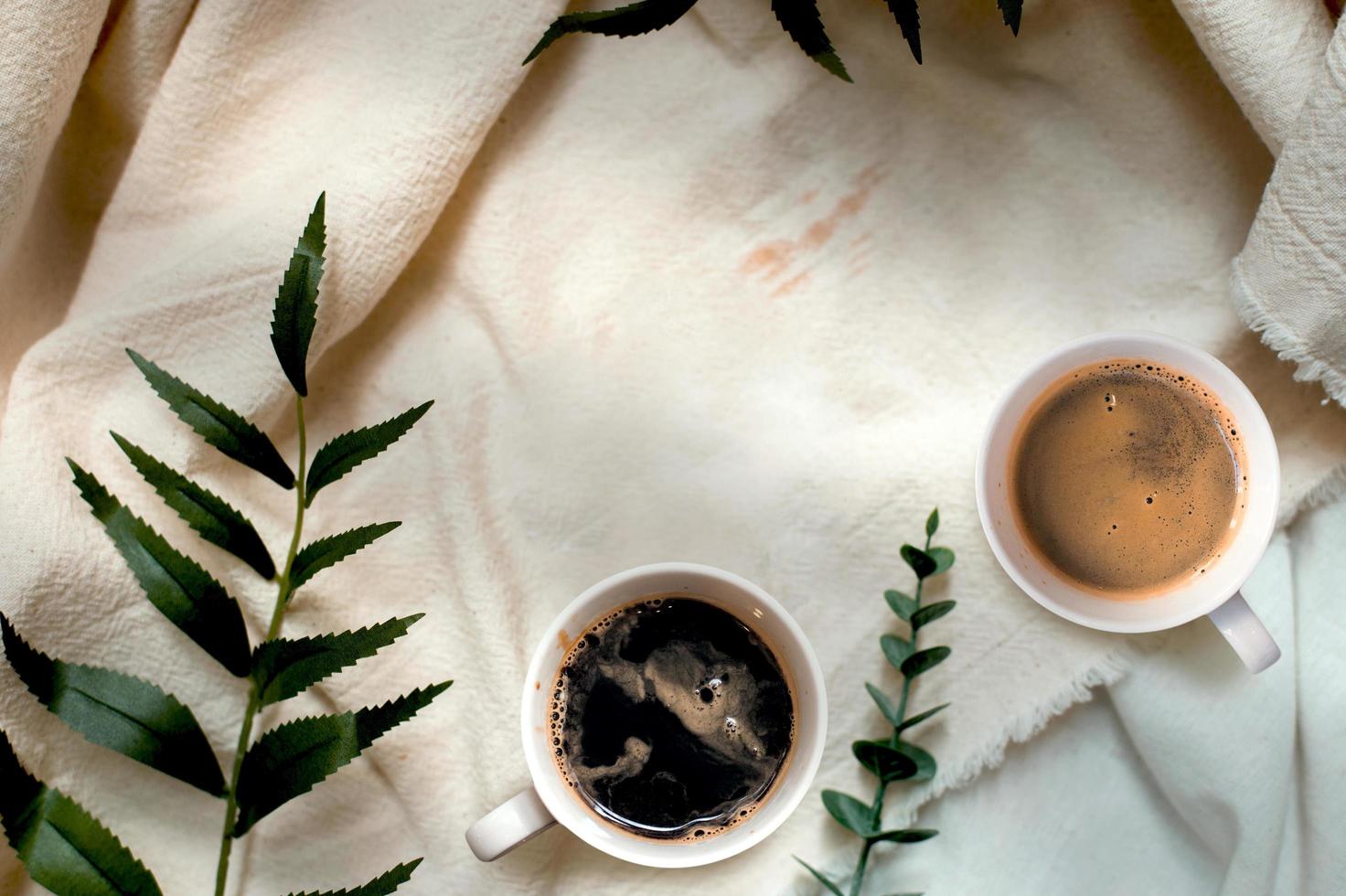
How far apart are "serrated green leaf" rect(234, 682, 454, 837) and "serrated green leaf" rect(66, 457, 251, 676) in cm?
8

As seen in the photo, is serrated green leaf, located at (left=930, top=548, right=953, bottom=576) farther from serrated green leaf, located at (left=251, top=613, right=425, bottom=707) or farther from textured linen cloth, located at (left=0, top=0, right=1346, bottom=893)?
serrated green leaf, located at (left=251, top=613, right=425, bottom=707)

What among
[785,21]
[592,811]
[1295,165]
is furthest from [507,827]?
[1295,165]

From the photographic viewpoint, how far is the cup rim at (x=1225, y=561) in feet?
2.89

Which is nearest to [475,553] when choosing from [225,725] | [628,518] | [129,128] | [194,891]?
[628,518]

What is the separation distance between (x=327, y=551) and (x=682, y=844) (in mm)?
377

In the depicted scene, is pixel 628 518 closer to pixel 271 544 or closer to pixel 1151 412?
pixel 271 544

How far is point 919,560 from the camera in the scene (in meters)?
0.90

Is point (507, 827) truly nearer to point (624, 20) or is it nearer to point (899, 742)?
point (899, 742)

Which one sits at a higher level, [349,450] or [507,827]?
[349,450]

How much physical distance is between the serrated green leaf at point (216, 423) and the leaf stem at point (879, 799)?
1.77 feet

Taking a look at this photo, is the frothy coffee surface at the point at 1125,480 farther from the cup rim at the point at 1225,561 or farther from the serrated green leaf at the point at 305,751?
the serrated green leaf at the point at 305,751

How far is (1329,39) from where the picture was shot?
839 millimetres

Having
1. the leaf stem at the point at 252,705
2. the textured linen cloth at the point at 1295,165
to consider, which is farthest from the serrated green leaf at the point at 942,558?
the leaf stem at the point at 252,705

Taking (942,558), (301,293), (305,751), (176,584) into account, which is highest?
(301,293)
